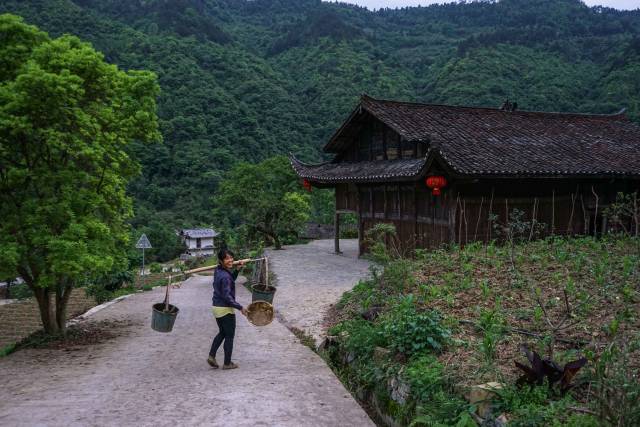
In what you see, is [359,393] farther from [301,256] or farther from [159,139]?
[301,256]

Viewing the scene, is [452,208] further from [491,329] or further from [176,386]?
[176,386]

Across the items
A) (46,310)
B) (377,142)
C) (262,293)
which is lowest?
(46,310)

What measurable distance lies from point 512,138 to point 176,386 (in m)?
14.3

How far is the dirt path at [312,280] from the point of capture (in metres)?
10.3

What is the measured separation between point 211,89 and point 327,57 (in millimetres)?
17136

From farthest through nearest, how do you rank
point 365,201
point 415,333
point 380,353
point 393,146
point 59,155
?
1. point 365,201
2. point 393,146
3. point 59,155
4. point 380,353
5. point 415,333

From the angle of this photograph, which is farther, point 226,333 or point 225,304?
point 226,333

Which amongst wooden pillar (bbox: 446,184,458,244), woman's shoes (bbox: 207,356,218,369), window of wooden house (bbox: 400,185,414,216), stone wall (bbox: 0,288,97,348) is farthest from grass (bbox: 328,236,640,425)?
stone wall (bbox: 0,288,97,348)

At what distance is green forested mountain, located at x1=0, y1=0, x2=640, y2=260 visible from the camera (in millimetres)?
49812

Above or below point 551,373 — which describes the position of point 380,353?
below

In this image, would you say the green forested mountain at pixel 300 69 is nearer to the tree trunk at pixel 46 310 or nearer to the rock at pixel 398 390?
the rock at pixel 398 390

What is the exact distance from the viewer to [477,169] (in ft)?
44.2

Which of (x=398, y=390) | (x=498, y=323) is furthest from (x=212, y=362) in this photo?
(x=498, y=323)

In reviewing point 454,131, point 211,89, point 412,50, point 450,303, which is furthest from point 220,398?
point 412,50
